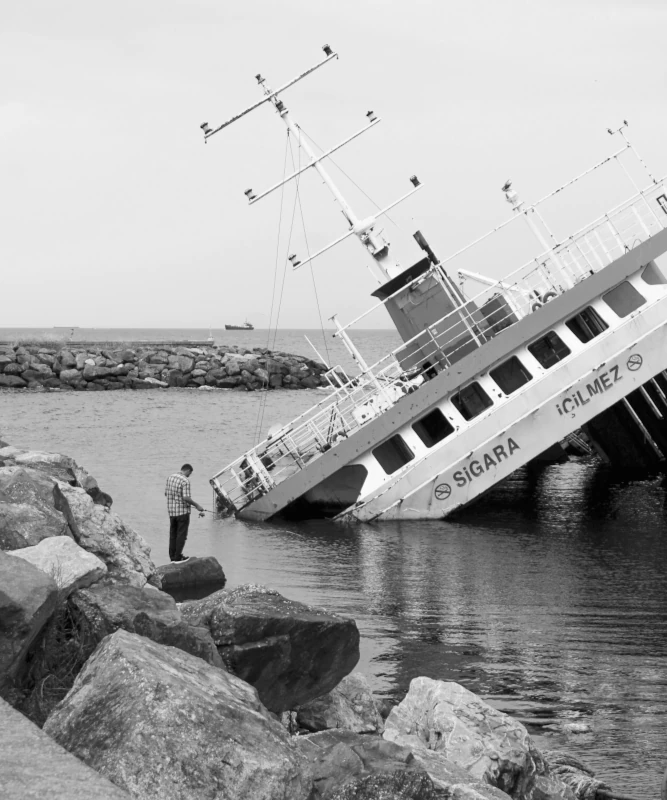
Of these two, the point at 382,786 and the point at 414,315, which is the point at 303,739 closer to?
the point at 382,786

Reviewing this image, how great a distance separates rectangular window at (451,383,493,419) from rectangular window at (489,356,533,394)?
36 cm

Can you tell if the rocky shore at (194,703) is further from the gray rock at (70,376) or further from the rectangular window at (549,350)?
the gray rock at (70,376)

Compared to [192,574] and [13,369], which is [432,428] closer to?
[192,574]

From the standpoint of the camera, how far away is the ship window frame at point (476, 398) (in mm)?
18250

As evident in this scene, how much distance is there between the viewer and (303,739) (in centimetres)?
662

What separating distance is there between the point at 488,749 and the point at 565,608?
5.86 metres

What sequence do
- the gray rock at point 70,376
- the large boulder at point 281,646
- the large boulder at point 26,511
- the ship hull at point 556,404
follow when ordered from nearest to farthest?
the large boulder at point 281,646, the large boulder at point 26,511, the ship hull at point 556,404, the gray rock at point 70,376

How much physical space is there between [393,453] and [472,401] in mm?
1742

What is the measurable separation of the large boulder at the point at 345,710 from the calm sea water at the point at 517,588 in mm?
1390

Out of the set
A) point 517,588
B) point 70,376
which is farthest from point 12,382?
point 517,588

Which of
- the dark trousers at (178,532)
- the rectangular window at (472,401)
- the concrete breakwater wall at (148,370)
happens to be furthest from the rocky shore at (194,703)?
the concrete breakwater wall at (148,370)

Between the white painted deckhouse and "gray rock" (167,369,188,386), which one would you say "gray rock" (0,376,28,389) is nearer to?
"gray rock" (167,369,188,386)

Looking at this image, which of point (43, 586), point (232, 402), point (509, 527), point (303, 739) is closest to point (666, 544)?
point (509, 527)

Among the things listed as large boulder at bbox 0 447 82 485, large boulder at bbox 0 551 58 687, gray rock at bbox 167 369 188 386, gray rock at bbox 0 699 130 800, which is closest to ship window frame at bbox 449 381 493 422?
large boulder at bbox 0 447 82 485
